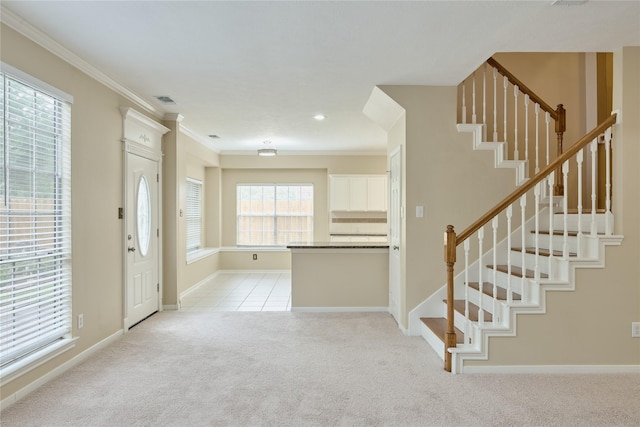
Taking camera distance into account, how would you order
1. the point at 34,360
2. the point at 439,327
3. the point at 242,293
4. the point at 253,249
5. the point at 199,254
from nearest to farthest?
the point at 34,360 < the point at 439,327 < the point at 242,293 < the point at 199,254 < the point at 253,249

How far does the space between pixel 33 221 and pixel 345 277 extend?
342 cm

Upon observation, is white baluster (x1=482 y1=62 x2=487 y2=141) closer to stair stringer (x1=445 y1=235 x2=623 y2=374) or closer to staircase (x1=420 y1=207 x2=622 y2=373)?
staircase (x1=420 y1=207 x2=622 y2=373)

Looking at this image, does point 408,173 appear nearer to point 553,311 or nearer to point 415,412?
point 553,311

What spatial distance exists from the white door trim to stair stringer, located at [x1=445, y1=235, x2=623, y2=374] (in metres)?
3.42

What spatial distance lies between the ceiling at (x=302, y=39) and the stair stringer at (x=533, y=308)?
5.53ft

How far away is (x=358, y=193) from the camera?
311 inches

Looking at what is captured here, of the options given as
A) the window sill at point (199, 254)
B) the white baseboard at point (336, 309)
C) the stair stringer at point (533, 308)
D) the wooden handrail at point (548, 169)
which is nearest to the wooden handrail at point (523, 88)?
the wooden handrail at point (548, 169)

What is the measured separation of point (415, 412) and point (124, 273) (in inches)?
128

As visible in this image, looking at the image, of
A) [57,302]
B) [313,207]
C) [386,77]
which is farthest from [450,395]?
[313,207]

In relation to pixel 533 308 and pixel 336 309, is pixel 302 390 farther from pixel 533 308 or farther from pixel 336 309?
pixel 336 309

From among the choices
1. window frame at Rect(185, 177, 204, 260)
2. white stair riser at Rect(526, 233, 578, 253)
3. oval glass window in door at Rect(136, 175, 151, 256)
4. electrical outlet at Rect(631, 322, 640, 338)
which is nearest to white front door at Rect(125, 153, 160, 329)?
oval glass window in door at Rect(136, 175, 151, 256)

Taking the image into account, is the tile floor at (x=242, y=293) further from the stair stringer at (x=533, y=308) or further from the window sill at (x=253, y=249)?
the stair stringer at (x=533, y=308)

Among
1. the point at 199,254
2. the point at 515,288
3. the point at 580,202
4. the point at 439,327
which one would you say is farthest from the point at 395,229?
the point at 199,254

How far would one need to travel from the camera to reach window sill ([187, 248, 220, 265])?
6.70 m
